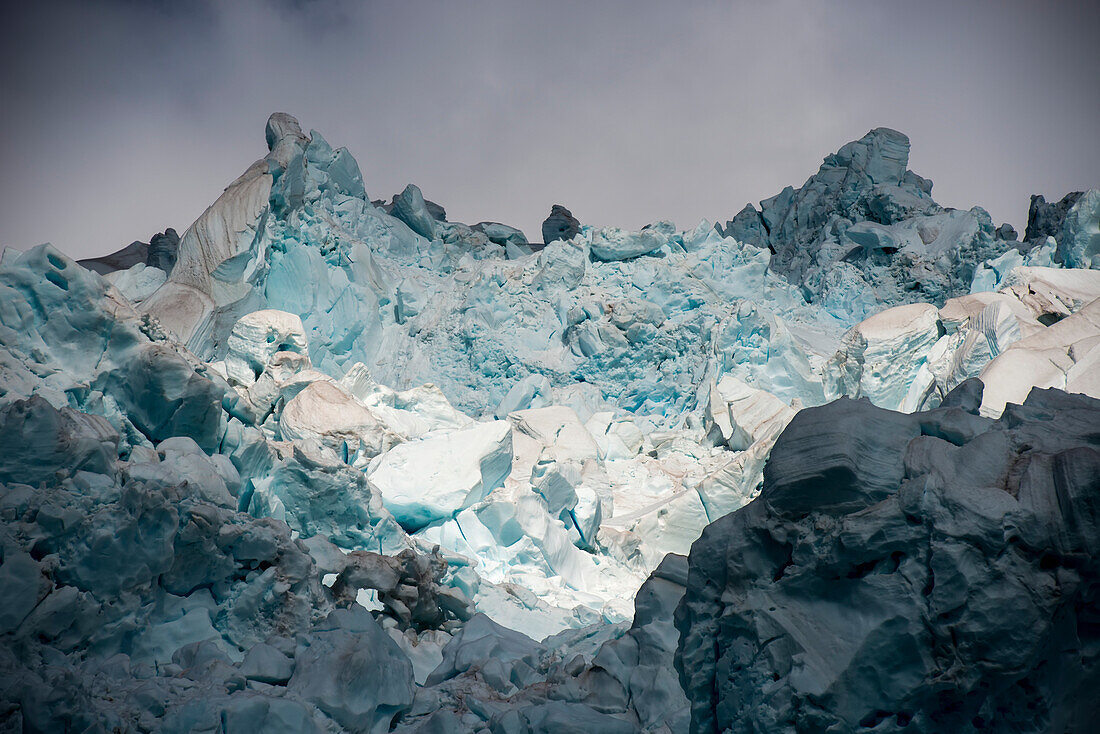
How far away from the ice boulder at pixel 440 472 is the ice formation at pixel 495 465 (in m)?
0.04

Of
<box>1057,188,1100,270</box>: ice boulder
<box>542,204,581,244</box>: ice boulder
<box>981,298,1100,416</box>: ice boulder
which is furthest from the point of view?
<box>542,204,581,244</box>: ice boulder

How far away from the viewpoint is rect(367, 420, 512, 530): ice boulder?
7160 mm

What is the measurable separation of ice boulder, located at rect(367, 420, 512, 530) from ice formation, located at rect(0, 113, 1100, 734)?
4 cm

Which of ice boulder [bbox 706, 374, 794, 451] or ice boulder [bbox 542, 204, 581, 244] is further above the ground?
ice boulder [bbox 542, 204, 581, 244]

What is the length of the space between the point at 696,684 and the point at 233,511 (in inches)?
103

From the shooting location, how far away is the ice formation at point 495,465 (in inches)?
86.9

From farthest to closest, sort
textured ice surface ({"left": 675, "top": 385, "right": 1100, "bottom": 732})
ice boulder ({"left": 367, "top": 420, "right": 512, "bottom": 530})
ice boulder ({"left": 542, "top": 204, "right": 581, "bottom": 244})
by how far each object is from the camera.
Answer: ice boulder ({"left": 542, "top": 204, "right": 581, "bottom": 244}) → ice boulder ({"left": 367, "top": 420, "right": 512, "bottom": 530}) → textured ice surface ({"left": 675, "top": 385, "right": 1100, "bottom": 732})

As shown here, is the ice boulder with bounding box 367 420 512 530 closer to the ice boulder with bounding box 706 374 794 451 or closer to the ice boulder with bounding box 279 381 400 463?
the ice boulder with bounding box 279 381 400 463

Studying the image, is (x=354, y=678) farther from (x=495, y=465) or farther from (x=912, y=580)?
(x=495, y=465)

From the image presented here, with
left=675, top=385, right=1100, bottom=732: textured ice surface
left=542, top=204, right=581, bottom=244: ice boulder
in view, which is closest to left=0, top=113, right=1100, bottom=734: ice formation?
left=675, top=385, right=1100, bottom=732: textured ice surface

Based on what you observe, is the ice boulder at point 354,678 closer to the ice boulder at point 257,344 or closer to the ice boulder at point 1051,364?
the ice boulder at point 1051,364

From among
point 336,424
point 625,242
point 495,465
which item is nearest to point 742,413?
point 625,242

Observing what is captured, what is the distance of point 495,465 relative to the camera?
7.67 m

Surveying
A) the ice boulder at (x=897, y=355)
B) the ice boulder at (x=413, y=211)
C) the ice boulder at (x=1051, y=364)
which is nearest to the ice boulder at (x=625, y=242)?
the ice boulder at (x=413, y=211)
